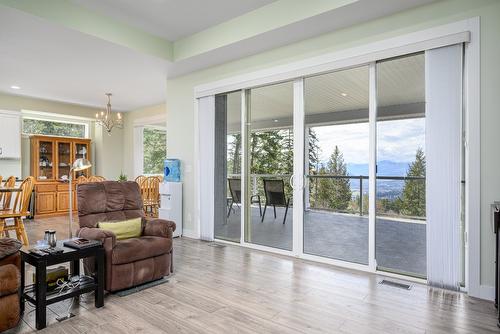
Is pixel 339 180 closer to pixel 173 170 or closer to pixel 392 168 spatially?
pixel 392 168

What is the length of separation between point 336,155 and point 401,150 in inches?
32.3

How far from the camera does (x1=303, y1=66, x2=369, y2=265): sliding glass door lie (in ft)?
11.9

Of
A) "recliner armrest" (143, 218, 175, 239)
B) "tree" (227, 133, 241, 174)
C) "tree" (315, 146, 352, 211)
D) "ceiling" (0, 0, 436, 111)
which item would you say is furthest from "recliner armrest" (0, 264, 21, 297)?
"tree" (315, 146, 352, 211)

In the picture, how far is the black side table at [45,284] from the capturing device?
2150 mm

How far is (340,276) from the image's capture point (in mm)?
3223

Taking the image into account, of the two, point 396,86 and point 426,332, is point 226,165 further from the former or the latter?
point 426,332

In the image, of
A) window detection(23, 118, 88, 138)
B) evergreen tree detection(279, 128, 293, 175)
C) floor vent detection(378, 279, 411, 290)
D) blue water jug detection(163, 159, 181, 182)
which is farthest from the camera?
window detection(23, 118, 88, 138)

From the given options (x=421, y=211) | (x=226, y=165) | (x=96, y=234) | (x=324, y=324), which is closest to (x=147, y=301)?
(x=96, y=234)

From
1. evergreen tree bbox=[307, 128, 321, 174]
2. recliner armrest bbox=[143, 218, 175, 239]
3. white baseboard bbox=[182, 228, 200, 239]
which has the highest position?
evergreen tree bbox=[307, 128, 321, 174]

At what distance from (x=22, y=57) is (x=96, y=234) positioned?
3.35 metres

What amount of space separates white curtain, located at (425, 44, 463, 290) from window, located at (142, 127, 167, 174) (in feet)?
23.5

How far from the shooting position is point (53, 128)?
7.88 meters

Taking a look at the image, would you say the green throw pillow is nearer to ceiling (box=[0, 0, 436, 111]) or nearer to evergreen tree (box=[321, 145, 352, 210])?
ceiling (box=[0, 0, 436, 111])

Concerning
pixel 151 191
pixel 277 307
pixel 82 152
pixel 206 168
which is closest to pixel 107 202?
pixel 206 168
